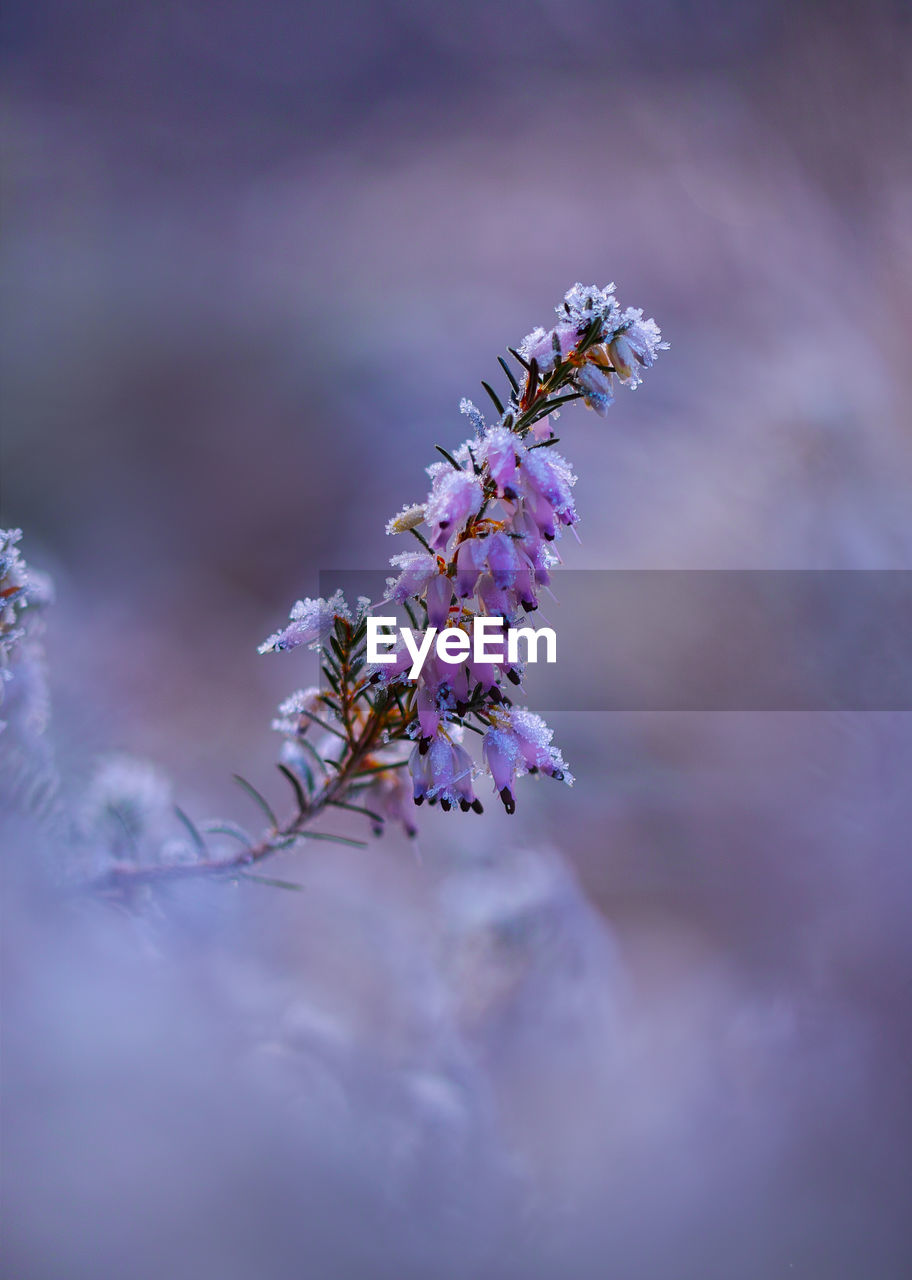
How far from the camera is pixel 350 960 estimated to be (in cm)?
79

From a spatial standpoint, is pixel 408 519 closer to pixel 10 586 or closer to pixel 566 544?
pixel 10 586

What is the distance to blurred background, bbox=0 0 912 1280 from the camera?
0.70m

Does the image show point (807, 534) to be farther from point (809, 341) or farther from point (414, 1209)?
point (414, 1209)

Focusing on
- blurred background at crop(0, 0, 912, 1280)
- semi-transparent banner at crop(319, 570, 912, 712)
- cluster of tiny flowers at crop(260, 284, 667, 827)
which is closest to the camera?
cluster of tiny flowers at crop(260, 284, 667, 827)

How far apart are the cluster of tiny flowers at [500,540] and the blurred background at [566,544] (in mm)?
420

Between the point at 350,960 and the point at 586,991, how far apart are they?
0.26 m

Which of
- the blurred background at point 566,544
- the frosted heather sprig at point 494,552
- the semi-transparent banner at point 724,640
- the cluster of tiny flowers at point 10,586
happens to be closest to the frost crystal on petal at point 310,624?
the frosted heather sprig at point 494,552

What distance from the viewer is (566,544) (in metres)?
1.05

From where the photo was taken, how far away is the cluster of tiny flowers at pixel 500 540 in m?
0.24

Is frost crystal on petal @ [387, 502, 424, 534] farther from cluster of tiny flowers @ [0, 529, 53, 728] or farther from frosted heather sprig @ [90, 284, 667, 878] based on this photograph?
cluster of tiny flowers @ [0, 529, 53, 728]

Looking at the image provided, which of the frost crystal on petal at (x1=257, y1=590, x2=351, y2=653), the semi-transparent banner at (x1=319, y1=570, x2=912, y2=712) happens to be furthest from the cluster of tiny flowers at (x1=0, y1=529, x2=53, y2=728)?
the semi-transparent banner at (x1=319, y1=570, x2=912, y2=712)

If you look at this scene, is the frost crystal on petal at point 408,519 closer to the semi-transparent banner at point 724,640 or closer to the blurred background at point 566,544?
the blurred background at point 566,544

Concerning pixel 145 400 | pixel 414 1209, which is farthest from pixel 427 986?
pixel 145 400

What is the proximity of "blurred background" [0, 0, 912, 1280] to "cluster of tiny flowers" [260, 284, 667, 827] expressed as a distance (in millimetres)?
420
